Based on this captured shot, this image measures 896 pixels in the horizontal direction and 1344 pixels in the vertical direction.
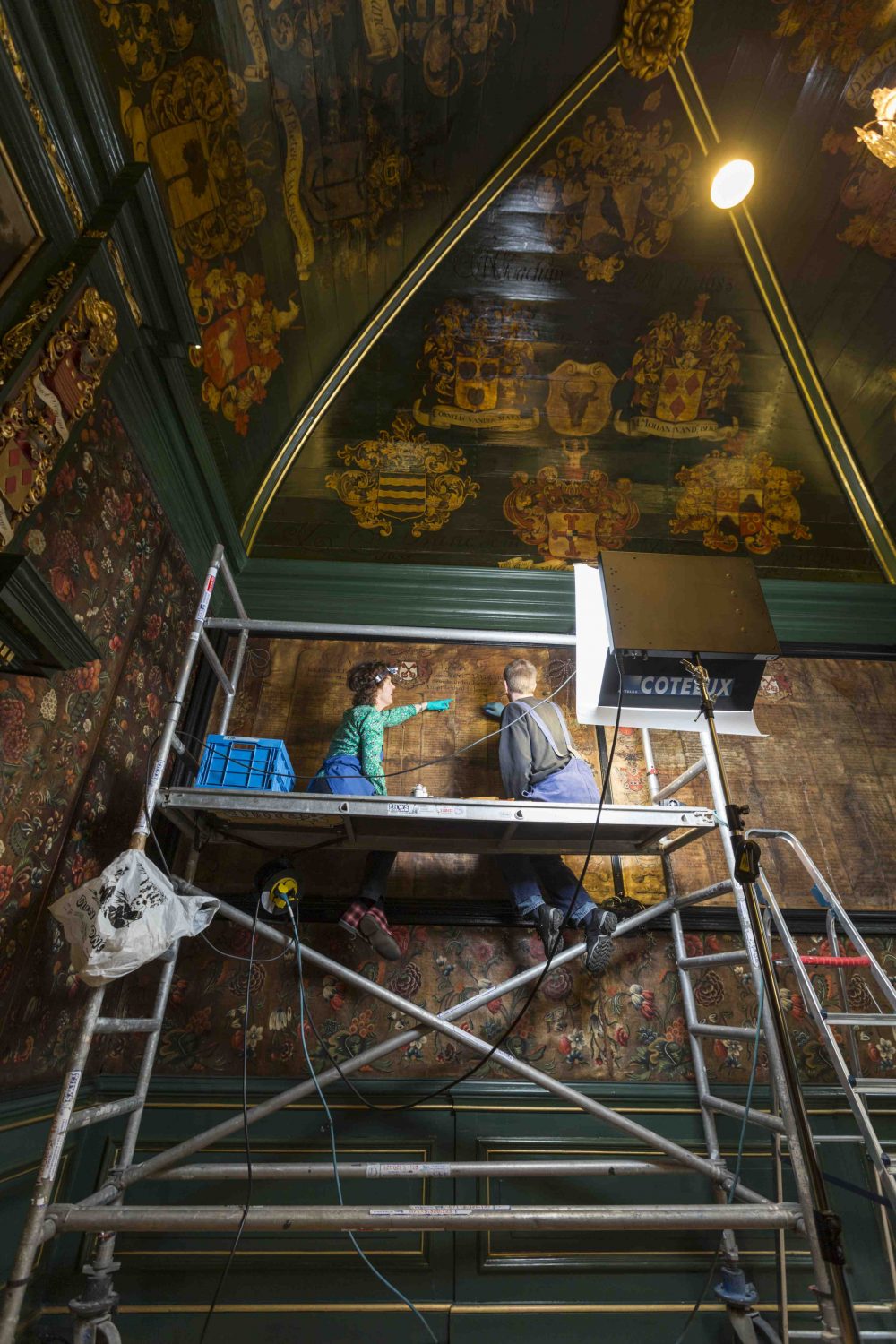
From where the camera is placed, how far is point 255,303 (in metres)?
4.20

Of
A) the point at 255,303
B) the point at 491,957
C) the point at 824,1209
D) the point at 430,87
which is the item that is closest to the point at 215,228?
the point at 255,303

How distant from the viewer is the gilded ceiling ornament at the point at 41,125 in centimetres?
212

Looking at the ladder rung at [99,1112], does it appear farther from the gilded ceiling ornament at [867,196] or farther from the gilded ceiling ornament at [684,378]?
the gilded ceiling ornament at [867,196]

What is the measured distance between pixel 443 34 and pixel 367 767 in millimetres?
4446

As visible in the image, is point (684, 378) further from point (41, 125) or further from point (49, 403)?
point (49, 403)

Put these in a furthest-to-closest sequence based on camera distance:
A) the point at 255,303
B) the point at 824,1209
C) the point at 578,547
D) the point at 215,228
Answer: the point at 578,547 → the point at 255,303 → the point at 215,228 → the point at 824,1209

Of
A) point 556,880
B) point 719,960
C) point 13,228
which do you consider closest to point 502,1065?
point 556,880

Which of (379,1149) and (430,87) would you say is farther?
(430,87)

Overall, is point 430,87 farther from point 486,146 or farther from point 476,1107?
point 476,1107

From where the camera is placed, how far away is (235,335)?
414 centimetres

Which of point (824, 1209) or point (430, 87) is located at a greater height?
point (430, 87)

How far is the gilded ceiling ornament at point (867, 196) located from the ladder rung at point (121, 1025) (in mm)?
6523

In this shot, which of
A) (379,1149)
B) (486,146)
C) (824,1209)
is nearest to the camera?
(824,1209)

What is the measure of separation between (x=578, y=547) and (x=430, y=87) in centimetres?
316
